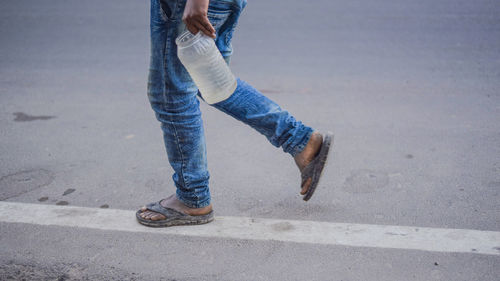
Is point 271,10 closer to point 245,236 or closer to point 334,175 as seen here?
point 334,175

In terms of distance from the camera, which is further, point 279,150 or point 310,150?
point 279,150

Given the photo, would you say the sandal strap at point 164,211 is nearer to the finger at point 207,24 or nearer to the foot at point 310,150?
the foot at point 310,150

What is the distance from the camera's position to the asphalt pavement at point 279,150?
219cm

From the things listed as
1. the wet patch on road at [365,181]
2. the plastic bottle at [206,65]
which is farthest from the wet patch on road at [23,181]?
the wet patch on road at [365,181]

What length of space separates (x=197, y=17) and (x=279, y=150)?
5.14 ft

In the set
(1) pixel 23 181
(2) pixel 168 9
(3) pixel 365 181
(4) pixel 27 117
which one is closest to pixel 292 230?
(3) pixel 365 181

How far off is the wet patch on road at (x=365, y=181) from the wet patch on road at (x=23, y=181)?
1.85 meters

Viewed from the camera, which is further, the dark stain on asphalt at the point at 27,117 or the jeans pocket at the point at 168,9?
the dark stain on asphalt at the point at 27,117

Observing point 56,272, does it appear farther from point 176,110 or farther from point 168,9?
point 168,9

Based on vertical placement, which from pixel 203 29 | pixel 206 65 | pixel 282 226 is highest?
pixel 203 29

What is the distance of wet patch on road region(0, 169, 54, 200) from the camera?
287cm

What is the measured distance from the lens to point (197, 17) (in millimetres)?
1984

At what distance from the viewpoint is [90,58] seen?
5676mm

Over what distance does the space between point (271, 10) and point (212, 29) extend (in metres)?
5.56
